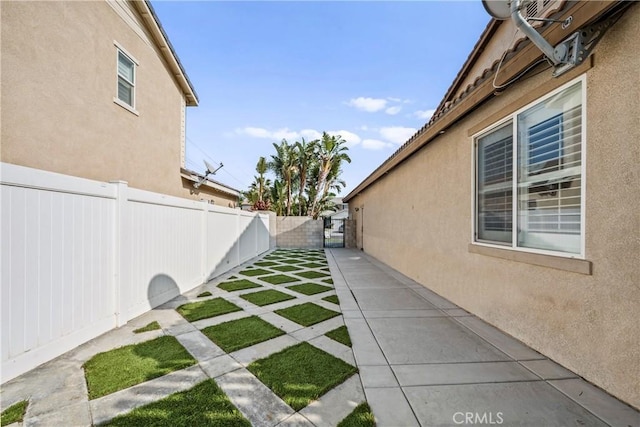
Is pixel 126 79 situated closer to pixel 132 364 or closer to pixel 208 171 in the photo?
pixel 208 171

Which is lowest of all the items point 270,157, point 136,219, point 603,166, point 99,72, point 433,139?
point 136,219

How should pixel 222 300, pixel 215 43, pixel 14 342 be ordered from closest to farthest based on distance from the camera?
pixel 14 342 < pixel 222 300 < pixel 215 43

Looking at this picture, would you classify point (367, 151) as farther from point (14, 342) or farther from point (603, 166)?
point (14, 342)

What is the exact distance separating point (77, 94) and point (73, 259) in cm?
466

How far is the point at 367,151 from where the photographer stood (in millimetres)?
24422

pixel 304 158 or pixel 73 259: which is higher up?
pixel 304 158

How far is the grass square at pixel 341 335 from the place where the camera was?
146 inches

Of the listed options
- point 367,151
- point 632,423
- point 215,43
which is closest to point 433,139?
point 632,423

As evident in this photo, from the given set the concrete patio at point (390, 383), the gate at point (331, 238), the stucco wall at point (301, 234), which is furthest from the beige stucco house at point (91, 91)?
the gate at point (331, 238)

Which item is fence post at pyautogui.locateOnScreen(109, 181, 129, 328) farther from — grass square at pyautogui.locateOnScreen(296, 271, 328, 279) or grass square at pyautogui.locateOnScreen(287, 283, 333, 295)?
grass square at pyautogui.locateOnScreen(296, 271, 328, 279)

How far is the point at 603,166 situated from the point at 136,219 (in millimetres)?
6413

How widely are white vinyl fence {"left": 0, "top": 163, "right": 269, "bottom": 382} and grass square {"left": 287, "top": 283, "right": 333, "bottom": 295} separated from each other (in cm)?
277

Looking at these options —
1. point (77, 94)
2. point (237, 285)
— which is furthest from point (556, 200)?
point (77, 94)

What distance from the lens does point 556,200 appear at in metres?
3.19
